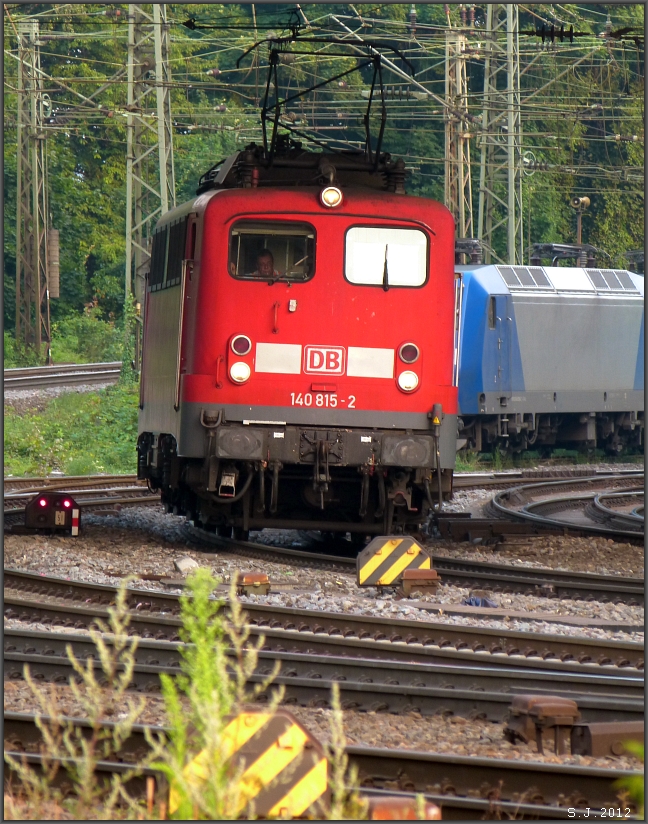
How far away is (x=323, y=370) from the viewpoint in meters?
11.7

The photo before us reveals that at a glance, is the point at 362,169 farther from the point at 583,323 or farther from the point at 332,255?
the point at 583,323

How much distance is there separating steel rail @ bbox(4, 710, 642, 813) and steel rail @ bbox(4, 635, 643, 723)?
1.01 metres

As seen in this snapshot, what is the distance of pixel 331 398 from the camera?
11.7 m

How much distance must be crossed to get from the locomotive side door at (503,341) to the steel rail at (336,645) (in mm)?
17318

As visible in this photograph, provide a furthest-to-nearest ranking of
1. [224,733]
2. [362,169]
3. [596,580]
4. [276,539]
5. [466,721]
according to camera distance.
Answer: [276,539] → [362,169] → [596,580] → [466,721] → [224,733]

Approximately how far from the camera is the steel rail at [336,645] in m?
7.50

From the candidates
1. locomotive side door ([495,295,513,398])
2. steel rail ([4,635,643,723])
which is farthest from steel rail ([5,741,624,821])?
locomotive side door ([495,295,513,398])

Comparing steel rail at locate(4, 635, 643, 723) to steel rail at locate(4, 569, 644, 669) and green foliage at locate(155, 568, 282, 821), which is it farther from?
green foliage at locate(155, 568, 282, 821)

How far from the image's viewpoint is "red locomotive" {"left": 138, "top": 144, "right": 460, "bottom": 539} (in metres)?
11.6

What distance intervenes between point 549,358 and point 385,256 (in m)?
15.7

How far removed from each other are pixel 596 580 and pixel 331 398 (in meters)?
2.79

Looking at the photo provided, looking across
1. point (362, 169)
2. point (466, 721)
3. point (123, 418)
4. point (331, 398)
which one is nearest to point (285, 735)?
point (466, 721)

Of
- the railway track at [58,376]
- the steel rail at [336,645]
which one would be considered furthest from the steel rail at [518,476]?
the steel rail at [336,645]

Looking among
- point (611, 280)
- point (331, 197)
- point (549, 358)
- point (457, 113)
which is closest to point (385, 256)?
point (331, 197)
